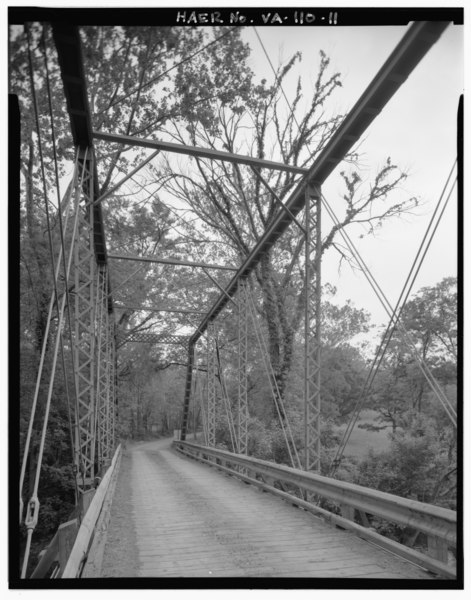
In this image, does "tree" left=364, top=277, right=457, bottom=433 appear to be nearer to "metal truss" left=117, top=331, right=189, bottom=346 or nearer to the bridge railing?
"metal truss" left=117, top=331, right=189, bottom=346

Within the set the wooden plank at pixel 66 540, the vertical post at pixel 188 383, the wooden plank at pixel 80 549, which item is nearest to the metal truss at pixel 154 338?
the vertical post at pixel 188 383

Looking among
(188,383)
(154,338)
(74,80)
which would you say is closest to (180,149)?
(74,80)

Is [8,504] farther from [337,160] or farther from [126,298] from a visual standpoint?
[126,298]

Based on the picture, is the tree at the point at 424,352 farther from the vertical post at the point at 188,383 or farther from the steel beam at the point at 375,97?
the steel beam at the point at 375,97

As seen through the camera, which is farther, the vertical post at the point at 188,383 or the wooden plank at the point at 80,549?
the vertical post at the point at 188,383

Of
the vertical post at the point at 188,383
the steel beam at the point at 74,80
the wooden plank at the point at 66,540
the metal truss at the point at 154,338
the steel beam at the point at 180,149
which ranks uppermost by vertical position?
the steel beam at the point at 74,80

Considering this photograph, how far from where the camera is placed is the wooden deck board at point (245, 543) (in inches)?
130

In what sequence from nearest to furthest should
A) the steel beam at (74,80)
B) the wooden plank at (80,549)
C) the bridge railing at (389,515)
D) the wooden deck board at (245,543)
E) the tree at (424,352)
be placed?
the wooden plank at (80,549), the bridge railing at (389,515), the wooden deck board at (245,543), the steel beam at (74,80), the tree at (424,352)

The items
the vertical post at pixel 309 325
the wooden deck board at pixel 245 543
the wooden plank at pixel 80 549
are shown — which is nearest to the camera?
the wooden plank at pixel 80 549

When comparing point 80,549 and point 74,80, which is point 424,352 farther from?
point 80,549

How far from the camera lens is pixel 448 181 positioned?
10.7ft

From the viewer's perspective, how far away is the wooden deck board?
329cm

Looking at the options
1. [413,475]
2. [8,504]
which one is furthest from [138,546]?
[413,475]

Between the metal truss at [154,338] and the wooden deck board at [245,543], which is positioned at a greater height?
the metal truss at [154,338]
